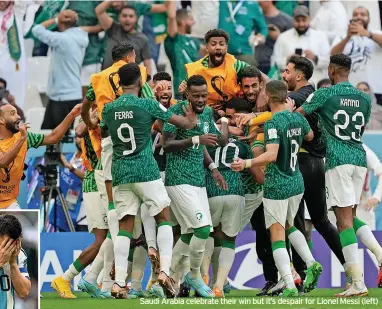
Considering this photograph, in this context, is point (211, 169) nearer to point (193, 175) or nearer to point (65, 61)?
point (193, 175)

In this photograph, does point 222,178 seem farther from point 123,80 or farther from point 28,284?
point 28,284

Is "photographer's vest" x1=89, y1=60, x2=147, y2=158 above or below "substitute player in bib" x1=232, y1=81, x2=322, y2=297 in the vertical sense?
above

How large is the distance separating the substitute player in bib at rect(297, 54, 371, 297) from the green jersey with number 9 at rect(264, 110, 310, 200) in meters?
0.31

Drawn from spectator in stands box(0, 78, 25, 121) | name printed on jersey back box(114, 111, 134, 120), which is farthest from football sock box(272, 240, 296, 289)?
spectator in stands box(0, 78, 25, 121)

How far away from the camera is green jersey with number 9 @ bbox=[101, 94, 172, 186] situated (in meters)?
12.5

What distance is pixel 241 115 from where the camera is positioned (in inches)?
538

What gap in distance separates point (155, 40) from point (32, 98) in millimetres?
2079

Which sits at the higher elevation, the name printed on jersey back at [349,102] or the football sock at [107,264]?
the name printed on jersey back at [349,102]

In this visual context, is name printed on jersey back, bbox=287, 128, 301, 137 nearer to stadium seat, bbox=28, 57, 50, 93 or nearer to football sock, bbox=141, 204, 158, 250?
football sock, bbox=141, 204, 158, 250

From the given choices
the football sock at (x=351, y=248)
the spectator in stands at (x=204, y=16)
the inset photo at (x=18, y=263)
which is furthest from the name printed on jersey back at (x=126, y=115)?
the spectator in stands at (x=204, y=16)

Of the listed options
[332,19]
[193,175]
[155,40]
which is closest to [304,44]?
[332,19]

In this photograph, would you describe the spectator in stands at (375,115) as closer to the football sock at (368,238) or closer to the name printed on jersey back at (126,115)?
the football sock at (368,238)

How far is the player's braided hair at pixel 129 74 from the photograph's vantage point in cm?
1255

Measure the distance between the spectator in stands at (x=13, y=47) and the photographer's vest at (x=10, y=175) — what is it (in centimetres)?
466
